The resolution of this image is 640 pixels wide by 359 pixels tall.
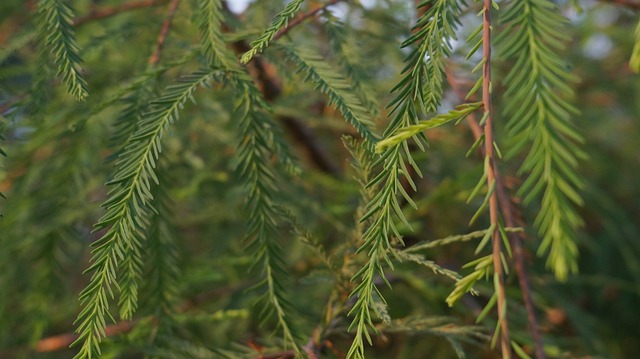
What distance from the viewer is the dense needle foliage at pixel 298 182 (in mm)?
441

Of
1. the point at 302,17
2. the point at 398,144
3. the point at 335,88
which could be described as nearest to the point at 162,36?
the point at 302,17

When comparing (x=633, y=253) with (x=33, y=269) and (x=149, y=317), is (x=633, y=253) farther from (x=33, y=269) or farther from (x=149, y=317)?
(x=33, y=269)

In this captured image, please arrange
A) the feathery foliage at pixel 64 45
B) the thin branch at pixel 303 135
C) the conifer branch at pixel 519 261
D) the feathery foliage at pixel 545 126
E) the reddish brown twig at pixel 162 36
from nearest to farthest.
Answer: the feathery foliage at pixel 545 126 < the feathery foliage at pixel 64 45 < the conifer branch at pixel 519 261 < the reddish brown twig at pixel 162 36 < the thin branch at pixel 303 135

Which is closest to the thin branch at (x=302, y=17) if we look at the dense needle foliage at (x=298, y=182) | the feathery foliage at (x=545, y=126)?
the dense needle foliage at (x=298, y=182)

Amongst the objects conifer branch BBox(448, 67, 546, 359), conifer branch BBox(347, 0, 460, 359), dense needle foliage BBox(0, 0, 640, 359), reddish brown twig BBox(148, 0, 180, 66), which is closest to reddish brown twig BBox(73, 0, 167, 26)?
dense needle foliage BBox(0, 0, 640, 359)

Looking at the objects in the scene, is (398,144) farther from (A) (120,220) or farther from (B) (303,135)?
(B) (303,135)

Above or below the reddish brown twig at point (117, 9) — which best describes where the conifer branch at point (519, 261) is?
below

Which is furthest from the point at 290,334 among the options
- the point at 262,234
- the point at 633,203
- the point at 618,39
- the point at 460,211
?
the point at 618,39

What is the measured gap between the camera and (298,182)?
114cm

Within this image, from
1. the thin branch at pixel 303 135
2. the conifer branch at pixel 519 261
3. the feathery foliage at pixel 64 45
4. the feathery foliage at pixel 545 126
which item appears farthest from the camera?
the thin branch at pixel 303 135

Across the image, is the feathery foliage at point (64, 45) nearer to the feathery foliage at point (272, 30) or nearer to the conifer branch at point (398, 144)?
the feathery foliage at point (272, 30)

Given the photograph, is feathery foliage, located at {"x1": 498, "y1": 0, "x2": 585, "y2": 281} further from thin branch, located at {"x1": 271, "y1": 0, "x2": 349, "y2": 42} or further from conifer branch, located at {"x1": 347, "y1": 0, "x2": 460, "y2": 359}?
thin branch, located at {"x1": 271, "y1": 0, "x2": 349, "y2": 42}

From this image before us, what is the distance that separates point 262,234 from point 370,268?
0.17 meters

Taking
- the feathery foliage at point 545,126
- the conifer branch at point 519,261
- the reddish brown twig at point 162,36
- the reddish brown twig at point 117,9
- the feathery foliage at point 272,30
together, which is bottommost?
the conifer branch at point 519,261
